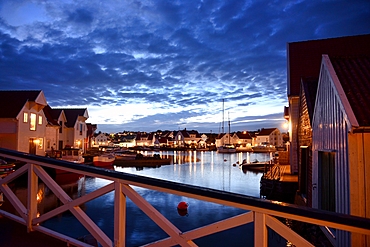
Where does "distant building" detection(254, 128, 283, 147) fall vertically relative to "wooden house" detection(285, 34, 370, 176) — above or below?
below

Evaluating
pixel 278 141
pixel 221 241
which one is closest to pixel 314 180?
pixel 221 241

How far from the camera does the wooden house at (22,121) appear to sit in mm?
27844

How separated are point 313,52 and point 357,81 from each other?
62.1ft

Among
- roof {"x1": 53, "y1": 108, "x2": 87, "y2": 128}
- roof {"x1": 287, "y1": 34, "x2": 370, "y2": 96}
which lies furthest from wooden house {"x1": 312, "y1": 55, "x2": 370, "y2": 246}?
roof {"x1": 53, "y1": 108, "x2": 87, "y2": 128}

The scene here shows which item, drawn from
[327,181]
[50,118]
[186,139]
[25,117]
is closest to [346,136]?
[327,181]

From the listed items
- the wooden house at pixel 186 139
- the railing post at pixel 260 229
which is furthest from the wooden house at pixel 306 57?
the wooden house at pixel 186 139

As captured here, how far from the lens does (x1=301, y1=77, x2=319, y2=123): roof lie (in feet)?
36.9

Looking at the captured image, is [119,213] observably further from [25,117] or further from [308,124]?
[25,117]

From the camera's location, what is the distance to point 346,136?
235 inches

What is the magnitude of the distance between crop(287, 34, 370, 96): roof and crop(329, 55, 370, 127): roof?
14692 mm

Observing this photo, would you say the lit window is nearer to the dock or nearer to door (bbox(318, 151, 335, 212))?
the dock

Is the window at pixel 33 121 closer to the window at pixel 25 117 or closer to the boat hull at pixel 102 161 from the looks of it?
the window at pixel 25 117

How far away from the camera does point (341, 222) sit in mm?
1860

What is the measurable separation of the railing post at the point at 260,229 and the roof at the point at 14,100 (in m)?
30.1
